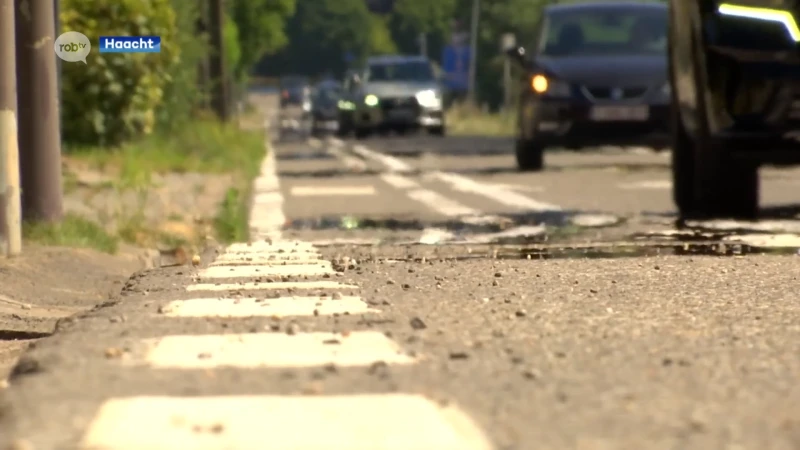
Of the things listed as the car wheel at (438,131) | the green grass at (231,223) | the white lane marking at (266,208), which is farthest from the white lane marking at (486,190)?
the car wheel at (438,131)

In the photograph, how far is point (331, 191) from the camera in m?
15.4

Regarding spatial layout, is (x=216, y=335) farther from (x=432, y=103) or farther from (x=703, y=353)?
(x=432, y=103)

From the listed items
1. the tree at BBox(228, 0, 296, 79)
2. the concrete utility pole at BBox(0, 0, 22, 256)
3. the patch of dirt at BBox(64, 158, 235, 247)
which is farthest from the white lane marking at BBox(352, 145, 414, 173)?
the tree at BBox(228, 0, 296, 79)

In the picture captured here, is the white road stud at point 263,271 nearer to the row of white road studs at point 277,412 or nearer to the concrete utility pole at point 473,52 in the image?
the row of white road studs at point 277,412

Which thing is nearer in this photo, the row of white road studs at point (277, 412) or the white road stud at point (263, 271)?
the row of white road studs at point (277, 412)

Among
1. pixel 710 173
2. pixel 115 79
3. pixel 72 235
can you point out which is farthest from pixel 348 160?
pixel 72 235

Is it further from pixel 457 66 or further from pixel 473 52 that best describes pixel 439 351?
pixel 457 66

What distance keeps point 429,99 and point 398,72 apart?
1142 mm

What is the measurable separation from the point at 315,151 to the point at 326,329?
21786 mm

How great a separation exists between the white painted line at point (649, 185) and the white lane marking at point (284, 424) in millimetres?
11157

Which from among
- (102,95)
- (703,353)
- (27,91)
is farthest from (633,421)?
(102,95)

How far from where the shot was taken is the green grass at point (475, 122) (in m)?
43.3

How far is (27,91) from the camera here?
29.7 ft

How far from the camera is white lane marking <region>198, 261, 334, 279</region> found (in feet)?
23.4
